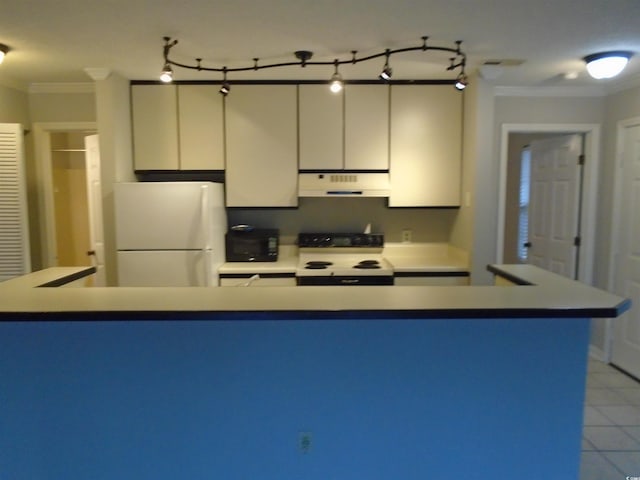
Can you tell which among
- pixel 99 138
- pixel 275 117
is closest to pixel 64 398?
pixel 99 138

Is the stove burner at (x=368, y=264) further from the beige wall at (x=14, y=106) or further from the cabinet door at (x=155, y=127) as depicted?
the beige wall at (x=14, y=106)

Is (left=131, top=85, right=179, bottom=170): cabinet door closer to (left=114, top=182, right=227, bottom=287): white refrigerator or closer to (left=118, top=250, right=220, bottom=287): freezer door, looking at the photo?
(left=114, top=182, right=227, bottom=287): white refrigerator

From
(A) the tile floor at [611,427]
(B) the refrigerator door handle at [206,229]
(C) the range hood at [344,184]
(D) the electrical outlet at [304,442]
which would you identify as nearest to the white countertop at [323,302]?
A: (D) the electrical outlet at [304,442]

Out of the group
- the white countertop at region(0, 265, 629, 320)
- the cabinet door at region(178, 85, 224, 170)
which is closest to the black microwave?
the cabinet door at region(178, 85, 224, 170)

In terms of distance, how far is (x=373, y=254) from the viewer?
13.7 ft

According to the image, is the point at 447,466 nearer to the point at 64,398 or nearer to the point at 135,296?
the point at 135,296

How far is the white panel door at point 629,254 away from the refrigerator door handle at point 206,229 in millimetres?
3403

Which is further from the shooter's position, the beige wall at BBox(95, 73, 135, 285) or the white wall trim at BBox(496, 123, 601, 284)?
the white wall trim at BBox(496, 123, 601, 284)

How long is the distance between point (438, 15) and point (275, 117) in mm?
1785

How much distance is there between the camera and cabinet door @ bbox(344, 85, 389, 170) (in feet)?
12.5

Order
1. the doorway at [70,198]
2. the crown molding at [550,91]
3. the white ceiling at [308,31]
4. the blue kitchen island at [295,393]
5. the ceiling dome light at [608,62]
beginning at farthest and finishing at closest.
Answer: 1. the doorway at [70,198]
2. the crown molding at [550,91]
3. the ceiling dome light at [608,62]
4. the white ceiling at [308,31]
5. the blue kitchen island at [295,393]

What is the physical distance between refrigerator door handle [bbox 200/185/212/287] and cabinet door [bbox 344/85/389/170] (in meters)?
1.23

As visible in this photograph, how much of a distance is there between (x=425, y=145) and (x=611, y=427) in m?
2.43

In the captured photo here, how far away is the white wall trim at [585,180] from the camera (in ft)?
13.0
